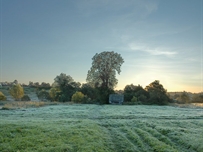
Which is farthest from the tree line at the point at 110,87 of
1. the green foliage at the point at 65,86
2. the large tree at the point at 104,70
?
the green foliage at the point at 65,86

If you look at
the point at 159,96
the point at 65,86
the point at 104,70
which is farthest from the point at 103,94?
the point at 65,86

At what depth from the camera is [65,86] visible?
107250mm

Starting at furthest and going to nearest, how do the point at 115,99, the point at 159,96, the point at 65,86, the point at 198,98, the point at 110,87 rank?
the point at 65,86, the point at 198,98, the point at 110,87, the point at 159,96, the point at 115,99

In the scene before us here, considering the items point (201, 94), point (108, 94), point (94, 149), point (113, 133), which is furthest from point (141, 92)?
point (94, 149)

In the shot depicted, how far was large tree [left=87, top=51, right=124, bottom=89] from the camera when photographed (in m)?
84.8

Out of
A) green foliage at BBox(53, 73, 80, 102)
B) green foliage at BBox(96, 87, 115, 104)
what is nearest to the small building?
green foliage at BBox(96, 87, 115, 104)

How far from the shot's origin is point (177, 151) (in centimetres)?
1683

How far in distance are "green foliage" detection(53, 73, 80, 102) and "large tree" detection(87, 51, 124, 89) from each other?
1834 cm

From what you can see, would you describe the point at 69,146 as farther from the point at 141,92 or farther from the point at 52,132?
the point at 141,92

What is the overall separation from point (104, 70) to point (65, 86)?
30276mm

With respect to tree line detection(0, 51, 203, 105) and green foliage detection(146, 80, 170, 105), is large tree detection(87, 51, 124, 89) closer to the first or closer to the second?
tree line detection(0, 51, 203, 105)

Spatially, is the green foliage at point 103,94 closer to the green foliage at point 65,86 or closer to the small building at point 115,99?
the small building at point 115,99

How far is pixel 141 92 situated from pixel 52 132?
69.7 metres

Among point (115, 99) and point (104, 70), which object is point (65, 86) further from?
point (115, 99)
